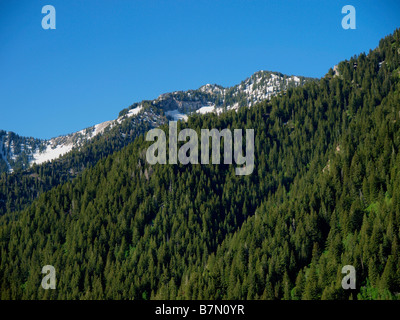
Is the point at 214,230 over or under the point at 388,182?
under

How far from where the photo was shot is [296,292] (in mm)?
113812

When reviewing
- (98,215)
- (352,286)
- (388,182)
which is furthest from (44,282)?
(388,182)

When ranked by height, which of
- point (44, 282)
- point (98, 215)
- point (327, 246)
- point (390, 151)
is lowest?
point (44, 282)

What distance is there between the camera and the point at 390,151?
495ft

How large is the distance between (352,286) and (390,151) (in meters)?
66.3

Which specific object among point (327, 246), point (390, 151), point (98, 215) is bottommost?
point (327, 246)

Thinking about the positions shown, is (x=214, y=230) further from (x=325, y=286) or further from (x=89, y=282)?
(x=325, y=286)
